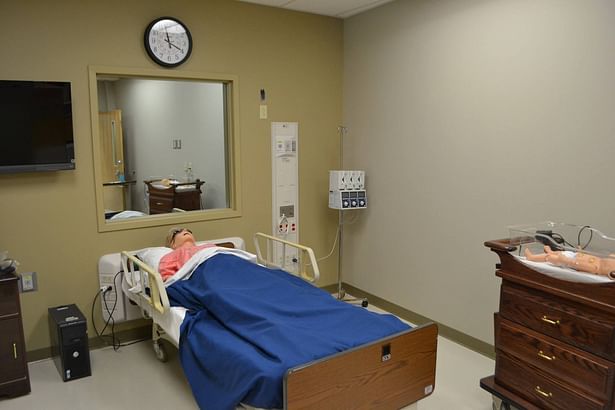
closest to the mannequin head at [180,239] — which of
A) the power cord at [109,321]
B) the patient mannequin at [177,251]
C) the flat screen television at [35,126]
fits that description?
the patient mannequin at [177,251]

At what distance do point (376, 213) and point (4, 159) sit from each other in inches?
105

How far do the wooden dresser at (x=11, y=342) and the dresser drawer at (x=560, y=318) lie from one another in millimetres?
2629

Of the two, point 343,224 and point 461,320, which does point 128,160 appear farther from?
point 461,320

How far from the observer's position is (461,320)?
3.34 m

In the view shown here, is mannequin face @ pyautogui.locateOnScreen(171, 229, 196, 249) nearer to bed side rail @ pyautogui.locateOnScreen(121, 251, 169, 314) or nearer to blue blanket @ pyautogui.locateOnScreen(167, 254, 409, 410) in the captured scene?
bed side rail @ pyautogui.locateOnScreen(121, 251, 169, 314)

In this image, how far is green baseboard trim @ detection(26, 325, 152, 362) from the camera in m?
3.12

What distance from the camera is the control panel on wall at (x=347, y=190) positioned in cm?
387

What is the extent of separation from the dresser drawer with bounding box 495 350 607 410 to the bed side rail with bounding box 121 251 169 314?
1.80m

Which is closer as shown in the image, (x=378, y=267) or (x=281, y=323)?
(x=281, y=323)

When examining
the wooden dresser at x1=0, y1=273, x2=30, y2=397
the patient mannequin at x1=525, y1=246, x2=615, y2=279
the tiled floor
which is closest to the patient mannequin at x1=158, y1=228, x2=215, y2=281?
the tiled floor

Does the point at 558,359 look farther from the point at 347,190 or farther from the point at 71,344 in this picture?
the point at 71,344

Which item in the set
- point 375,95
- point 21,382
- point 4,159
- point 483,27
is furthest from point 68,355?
point 483,27

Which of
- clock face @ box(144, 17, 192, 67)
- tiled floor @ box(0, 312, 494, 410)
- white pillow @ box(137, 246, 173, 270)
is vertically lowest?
tiled floor @ box(0, 312, 494, 410)

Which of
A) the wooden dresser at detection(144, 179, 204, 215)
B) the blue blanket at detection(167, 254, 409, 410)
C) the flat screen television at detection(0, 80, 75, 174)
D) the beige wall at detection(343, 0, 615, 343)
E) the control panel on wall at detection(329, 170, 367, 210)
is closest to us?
the blue blanket at detection(167, 254, 409, 410)
